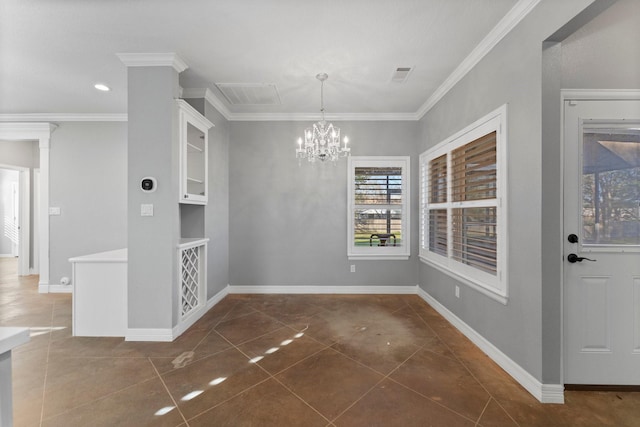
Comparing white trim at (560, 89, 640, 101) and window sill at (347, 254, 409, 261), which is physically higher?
white trim at (560, 89, 640, 101)

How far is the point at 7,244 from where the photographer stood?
275 inches

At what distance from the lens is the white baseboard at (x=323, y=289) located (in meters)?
4.04

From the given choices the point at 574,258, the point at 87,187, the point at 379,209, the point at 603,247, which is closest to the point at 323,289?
the point at 379,209

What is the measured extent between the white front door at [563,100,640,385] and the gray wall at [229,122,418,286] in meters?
2.24

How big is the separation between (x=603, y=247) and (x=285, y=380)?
2.51 metres

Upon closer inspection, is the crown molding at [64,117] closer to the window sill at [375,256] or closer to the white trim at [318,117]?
the white trim at [318,117]

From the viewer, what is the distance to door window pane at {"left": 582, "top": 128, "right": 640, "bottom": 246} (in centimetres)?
182

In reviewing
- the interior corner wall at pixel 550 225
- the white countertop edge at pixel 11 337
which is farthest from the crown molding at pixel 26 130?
the interior corner wall at pixel 550 225

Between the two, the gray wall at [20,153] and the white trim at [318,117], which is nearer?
the white trim at [318,117]

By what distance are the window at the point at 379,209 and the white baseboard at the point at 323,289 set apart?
1.62 feet

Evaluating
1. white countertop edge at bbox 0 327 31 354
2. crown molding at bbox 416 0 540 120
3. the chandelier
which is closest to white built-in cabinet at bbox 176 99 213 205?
the chandelier

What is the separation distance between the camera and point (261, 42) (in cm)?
235

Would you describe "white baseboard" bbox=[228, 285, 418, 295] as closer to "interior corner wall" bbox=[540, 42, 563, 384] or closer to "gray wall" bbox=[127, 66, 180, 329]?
"gray wall" bbox=[127, 66, 180, 329]

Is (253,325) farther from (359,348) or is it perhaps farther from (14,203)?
(14,203)
